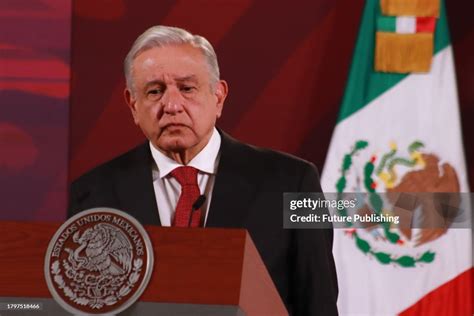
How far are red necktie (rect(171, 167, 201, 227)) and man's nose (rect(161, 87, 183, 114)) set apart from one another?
168 millimetres

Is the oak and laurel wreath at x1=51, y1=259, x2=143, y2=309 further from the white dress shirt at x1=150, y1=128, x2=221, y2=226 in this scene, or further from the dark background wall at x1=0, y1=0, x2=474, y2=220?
the dark background wall at x1=0, y1=0, x2=474, y2=220

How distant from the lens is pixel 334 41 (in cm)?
456

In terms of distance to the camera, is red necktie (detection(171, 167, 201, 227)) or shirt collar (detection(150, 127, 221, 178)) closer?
red necktie (detection(171, 167, 201, 227))

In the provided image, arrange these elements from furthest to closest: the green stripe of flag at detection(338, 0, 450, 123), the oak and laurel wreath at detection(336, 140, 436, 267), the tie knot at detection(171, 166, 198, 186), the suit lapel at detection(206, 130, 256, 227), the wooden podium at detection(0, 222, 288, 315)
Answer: the green stripe of flag at detection(338, 0, 450, 123), the oak and laurel wreath at detection(336, 140, 436, 267), the tie knot at detection(171, 166, 198, 186), the suit lapel at detection(206, 130, 256, 227), the wooden podium at detection(0, 222, 288, 315)

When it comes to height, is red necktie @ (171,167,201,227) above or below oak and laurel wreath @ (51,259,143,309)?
above

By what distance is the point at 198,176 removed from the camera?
8.29ft

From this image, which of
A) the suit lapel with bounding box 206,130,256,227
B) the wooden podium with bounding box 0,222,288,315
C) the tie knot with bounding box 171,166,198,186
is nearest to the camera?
the wooden podium with bounding box 0,222,288,315

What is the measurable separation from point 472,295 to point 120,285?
10.6ft

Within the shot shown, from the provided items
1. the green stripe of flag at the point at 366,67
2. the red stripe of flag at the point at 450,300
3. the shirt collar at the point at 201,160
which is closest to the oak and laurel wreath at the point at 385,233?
the red stripe of flag at the point at 450,300

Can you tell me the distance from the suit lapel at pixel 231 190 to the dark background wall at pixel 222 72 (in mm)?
1895

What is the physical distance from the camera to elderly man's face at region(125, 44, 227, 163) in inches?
99.0

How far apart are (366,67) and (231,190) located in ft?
7.32

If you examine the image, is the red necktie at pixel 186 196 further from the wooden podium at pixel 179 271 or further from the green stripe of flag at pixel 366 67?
the green stripe of flag at pixel 366 67

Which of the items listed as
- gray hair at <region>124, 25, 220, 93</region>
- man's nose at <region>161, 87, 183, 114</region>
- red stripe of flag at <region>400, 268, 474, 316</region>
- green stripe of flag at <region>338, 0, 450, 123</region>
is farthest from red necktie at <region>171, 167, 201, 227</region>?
red stripe of flag at <region>400, 268, 474, 316</region>
